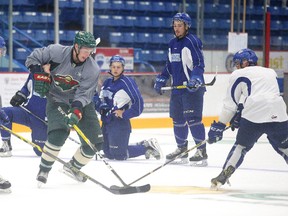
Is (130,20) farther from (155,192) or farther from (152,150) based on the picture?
(155,192)

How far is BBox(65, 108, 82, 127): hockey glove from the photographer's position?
504 centimetres

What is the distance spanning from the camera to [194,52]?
6762 millimetres

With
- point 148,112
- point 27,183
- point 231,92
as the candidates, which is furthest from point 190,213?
point 148,112

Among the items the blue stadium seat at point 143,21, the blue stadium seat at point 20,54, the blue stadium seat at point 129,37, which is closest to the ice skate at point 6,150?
the blue stadium seat at point 20,54

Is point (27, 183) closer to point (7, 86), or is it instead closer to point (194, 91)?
point (194, 91)

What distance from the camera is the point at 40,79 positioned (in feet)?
16.8

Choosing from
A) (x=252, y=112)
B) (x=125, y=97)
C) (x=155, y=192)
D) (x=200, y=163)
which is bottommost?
(x=200, y=163)

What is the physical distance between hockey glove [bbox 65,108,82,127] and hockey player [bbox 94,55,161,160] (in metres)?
1.86

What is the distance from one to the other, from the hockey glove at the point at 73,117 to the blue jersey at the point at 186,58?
5.89 feet

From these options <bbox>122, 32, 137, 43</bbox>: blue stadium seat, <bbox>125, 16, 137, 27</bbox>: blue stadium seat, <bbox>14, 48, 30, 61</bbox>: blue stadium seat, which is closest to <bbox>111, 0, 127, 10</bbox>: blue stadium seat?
<bbox>125, 16, 137, 27</bbox>: blue stadium seat

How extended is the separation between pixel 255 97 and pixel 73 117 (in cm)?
103

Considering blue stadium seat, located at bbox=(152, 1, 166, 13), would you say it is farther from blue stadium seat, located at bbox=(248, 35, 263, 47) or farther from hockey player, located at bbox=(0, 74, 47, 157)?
hockey player, located at bbox=(0, 74, 47, 157)

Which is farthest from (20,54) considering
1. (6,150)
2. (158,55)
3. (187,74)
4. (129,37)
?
(187,74)

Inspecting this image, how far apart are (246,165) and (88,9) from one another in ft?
14.5
